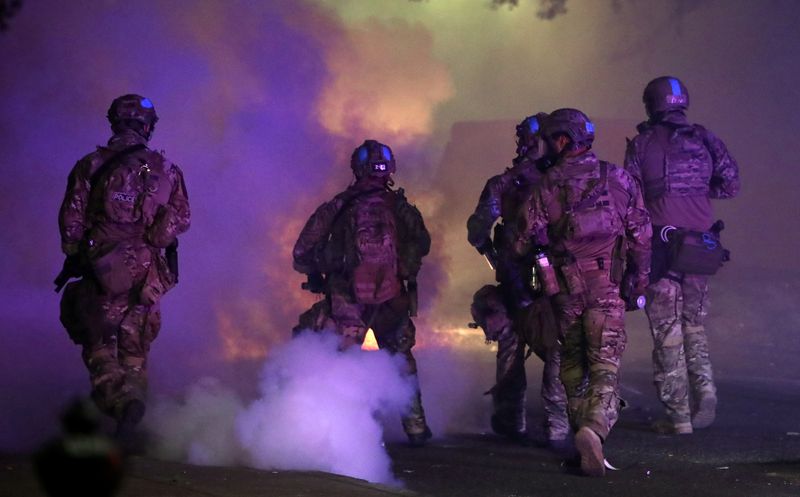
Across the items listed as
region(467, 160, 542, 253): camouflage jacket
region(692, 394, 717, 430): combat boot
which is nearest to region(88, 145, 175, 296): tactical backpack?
region(467, 160, 542, 253): camouflage jacket

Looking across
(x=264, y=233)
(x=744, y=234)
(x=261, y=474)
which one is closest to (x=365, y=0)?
(x=264, y=233)

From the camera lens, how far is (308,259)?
8977mm

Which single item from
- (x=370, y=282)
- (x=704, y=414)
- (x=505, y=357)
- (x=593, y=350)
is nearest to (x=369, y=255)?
(x=370, y=282)

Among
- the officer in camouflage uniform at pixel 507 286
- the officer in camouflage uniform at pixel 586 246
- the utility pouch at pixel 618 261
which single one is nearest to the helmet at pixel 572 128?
the officer in camouflage uniform at pixel 586 246

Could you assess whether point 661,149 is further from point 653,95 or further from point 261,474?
point 261,474

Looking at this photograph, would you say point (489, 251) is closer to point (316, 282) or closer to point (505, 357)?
point (505, 357)

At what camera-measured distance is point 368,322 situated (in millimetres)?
8695

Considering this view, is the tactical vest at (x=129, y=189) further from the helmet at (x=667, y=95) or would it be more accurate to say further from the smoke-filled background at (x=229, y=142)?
the smoke-filled background at (x=229, y=142)

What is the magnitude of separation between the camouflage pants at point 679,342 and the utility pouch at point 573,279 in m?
1.61

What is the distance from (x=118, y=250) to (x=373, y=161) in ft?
6.87

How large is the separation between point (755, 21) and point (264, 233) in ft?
26.7

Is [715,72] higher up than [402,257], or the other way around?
[715,72]

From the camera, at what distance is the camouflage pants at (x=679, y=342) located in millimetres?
8438

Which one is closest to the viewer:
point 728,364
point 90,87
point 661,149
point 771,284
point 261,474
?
point 261,474
